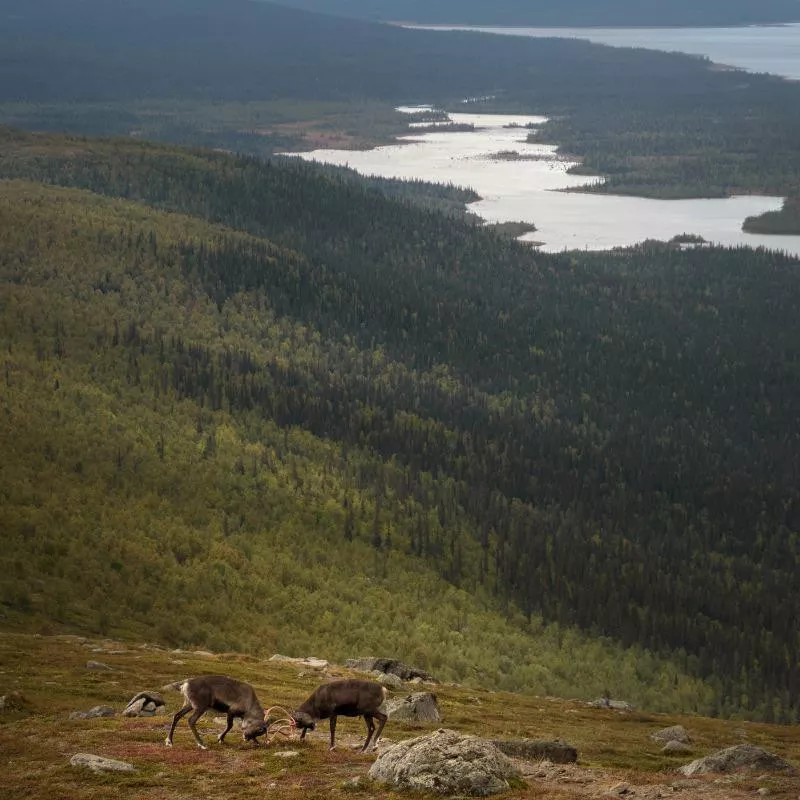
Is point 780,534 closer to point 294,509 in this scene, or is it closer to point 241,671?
point 294,509

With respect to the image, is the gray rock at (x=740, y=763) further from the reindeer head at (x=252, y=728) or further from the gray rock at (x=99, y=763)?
the gray rock at (x=99, y=763)

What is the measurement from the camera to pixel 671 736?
56125mm

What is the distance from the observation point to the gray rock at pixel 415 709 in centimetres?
4741

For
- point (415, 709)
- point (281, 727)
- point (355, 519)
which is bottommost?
point (355, 519)

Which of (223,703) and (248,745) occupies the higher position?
(223,703)

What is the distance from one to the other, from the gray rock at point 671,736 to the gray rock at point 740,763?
44.1 feet

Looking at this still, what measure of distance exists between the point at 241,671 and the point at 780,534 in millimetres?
117698

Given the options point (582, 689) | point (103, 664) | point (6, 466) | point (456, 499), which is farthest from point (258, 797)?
point (456, 499)

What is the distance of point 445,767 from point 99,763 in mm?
9099

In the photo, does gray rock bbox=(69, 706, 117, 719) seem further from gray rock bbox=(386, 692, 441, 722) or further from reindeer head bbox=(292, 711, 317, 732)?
reindeer head bbox=(292, 711, 317, 732)

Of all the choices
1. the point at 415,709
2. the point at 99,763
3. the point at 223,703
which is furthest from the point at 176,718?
the point at 415,709

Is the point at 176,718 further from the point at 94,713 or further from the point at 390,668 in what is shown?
the point at 390,668

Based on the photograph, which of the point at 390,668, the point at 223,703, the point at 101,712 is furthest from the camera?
the point at 390,668

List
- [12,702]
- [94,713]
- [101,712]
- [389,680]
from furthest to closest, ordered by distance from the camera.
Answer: [389,680]
[12,702]
[101,712]
[94,713]
